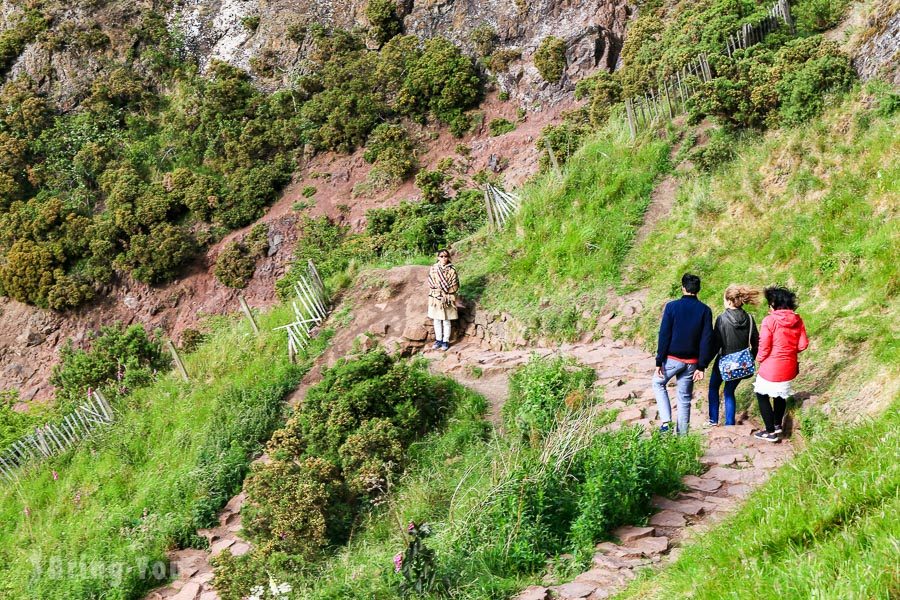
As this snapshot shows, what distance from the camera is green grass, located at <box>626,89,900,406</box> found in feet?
27.5

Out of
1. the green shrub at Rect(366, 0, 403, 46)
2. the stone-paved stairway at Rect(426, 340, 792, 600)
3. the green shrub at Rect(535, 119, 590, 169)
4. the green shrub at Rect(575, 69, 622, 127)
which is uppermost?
the green shrub at Rect(366, 0, 403, 46)

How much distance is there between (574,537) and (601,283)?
6716 mm

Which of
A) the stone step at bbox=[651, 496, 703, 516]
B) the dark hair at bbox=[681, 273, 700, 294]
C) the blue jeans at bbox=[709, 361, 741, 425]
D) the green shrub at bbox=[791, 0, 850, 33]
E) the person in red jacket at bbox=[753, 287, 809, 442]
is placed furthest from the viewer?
the green shrub at bbox=[791, 0, 850, 33]

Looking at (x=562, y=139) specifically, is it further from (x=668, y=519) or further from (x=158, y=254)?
(x=668, y=519)

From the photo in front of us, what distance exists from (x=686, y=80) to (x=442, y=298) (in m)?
6.19

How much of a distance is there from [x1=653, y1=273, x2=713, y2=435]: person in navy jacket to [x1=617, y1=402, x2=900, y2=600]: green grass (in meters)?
2.20

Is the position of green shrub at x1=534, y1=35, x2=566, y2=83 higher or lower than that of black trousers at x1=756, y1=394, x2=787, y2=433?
higher

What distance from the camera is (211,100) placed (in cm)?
2370

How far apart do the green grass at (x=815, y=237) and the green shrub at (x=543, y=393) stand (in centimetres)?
145

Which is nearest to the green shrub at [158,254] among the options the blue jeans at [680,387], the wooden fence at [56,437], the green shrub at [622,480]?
the wooden fence at [56,437]

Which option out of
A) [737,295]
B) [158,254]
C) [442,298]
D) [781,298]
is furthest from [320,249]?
[781,298]

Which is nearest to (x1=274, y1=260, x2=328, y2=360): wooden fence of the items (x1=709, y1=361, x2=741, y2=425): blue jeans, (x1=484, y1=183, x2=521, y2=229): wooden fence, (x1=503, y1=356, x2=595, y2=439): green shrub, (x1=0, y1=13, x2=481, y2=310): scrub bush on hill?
(x1=484, y1=183, x2=521, y2=229): wooden fence

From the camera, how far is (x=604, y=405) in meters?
9.59

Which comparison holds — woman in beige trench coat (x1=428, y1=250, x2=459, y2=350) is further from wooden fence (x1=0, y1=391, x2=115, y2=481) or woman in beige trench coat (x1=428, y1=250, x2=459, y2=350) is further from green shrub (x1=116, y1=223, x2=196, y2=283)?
green shrub (x1=116, y1=223, x2=196, y2=283)
